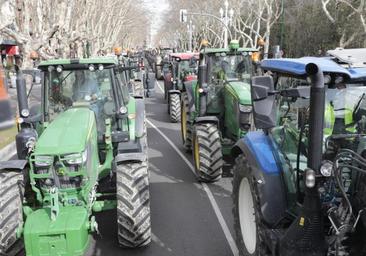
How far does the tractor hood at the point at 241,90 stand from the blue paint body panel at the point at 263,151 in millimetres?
2987

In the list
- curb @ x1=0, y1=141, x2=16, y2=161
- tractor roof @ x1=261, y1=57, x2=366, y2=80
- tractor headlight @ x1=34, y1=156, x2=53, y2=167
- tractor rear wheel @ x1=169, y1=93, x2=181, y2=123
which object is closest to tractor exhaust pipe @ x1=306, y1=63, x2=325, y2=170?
tractor roof @ x1=261, y1=57, x2=366, y2=80

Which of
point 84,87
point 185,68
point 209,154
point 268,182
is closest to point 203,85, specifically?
point 209,154

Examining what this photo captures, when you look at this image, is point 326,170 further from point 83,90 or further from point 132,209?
point 83,90

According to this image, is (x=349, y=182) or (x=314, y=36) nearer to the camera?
(x=349, y=182)

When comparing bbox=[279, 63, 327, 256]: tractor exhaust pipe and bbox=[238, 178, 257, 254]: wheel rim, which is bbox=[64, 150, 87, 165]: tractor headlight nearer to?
bbox=[238, 178, 257, 254]: wheel rim

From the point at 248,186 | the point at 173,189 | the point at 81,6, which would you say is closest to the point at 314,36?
the point at 81,6

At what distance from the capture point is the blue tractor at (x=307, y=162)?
3.02m

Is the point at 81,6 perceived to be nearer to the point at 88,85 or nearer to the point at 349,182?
the point at 88,85

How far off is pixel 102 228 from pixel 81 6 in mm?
21677

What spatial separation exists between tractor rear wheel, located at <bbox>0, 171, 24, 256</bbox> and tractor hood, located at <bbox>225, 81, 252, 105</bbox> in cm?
403

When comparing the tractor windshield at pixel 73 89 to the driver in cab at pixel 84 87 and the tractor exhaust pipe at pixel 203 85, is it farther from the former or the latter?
the tractor exhaust pipe at pixel 203 85

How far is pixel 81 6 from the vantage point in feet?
83.0

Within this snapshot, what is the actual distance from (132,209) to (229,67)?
15.3ft

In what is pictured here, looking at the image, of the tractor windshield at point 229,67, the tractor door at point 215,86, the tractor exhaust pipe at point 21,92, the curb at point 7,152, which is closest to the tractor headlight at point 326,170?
the tractor exhaust pipe at point 21,92
